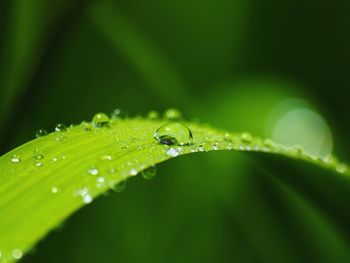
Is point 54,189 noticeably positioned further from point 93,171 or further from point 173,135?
point 173,135

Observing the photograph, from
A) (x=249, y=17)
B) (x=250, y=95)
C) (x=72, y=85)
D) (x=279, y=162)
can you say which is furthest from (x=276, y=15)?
(x=279, y=162)

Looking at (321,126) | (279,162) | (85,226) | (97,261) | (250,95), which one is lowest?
(279,162)

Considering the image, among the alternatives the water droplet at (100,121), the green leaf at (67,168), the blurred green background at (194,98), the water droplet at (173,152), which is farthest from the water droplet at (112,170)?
the blurred green background at (194,98)

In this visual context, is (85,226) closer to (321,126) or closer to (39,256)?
(39,256)

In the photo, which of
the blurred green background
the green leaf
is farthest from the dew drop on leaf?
the blurred green background

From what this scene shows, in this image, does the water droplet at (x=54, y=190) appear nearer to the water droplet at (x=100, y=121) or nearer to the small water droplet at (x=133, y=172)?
the small water droplet at (x=133, y=172)

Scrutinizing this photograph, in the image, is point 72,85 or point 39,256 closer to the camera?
point 39,256
